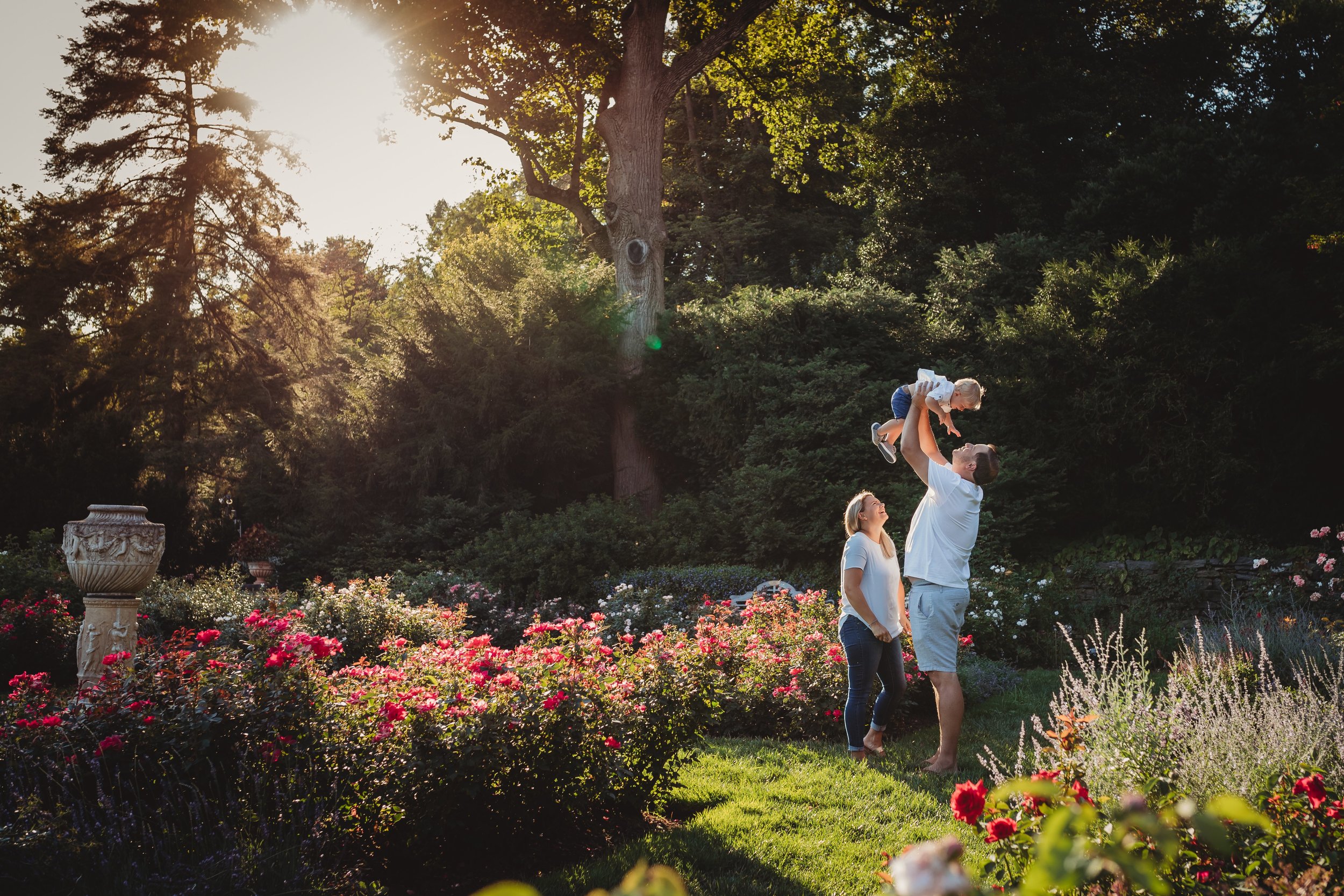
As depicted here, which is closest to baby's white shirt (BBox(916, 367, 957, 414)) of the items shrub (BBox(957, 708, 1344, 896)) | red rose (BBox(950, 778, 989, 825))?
shrub (BBox(957, 708, 1344, 896))

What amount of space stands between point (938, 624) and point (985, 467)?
2.92 feet

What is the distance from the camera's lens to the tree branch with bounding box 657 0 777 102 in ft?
49.9

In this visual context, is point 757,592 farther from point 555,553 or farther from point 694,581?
point 555,553

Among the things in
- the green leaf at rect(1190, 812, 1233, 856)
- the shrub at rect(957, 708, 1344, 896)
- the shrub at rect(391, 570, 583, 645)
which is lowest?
the shrub at rect(391, 570, 583, 645)

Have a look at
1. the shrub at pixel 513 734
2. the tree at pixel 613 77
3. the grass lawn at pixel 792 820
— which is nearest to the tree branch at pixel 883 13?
the tree at pixel 613 77

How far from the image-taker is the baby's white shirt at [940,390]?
4.73 m

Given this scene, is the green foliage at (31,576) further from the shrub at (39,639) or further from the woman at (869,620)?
the woman at (869,620)

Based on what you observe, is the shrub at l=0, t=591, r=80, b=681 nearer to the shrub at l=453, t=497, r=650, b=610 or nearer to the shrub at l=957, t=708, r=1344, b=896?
the shrub at l=453, t=497, r=650, b=610

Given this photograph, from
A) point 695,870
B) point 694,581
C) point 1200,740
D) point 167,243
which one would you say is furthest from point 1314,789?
point 167,243

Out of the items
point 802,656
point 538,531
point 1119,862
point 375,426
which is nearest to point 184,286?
point 375,426

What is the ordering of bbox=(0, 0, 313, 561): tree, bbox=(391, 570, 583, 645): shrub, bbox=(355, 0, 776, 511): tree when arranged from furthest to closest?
bbox=(0, 0, 313, 561): tree < bbox=(355, 0, 776, 511): tree < bbox=(391, 570, 583, 645): shrub

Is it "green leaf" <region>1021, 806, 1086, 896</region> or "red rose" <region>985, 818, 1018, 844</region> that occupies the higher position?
"green leaf" <region>1021, 806, 1086, 896</region>

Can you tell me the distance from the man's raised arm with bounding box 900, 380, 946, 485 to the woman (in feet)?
1.08

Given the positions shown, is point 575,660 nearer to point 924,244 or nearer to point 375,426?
point 375,426
